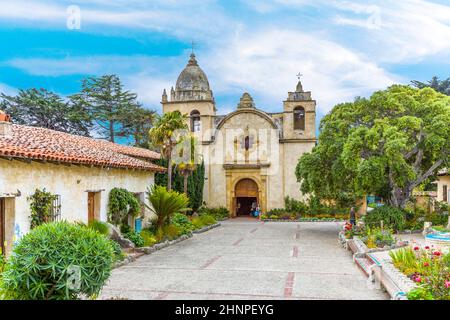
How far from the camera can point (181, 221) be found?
22484 mm

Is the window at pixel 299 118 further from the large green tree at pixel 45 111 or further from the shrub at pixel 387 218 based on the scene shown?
the large green tree at pixel 45 111

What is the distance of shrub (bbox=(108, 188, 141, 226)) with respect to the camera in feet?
55.1

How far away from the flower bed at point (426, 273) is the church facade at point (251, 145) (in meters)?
23.5

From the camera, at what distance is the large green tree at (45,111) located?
1479 inches

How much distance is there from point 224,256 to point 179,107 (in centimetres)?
2308

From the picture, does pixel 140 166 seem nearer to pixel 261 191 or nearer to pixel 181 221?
pixel 181 221

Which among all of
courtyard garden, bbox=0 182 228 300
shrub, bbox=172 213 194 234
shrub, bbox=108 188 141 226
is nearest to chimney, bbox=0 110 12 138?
shrub, bbox=108 188 141 226

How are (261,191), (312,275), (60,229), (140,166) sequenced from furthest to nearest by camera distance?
1. (261,191)
2. (140,166)
3. (312,275)
4. (60,229)

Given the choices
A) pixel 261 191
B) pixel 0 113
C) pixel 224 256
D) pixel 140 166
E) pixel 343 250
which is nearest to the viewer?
pixel 0 113

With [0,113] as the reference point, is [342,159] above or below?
below

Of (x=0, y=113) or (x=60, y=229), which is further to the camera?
(x=0, y=113)

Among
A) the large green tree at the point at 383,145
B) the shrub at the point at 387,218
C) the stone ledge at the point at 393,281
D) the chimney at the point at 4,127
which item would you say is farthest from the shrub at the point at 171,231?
the stone ledge at the point at 393,281
